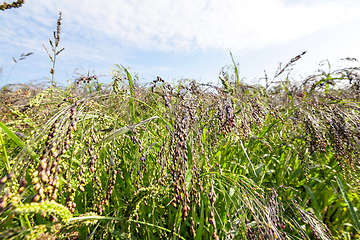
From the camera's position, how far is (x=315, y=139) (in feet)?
5.49

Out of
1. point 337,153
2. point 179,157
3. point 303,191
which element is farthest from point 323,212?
point 179,157

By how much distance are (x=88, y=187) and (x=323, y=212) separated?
9.42 ft

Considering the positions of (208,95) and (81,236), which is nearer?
(81,236)

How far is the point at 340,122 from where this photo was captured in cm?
162

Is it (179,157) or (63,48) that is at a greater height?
(63,48)

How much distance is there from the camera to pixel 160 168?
114cm

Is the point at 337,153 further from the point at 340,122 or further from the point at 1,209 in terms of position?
the point at 1,209

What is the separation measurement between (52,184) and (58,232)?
0.28 meters

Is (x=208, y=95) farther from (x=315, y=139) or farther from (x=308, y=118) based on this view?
(x=315, y=139)

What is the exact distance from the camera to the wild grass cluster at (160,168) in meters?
0.78

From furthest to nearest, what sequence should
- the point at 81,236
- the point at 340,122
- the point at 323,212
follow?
1. the point at 323,212
2. the point at 340,122
3. the point at 81,236

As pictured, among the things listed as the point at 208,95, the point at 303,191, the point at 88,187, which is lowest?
the point at 303,191

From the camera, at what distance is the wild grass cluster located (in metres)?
0.78

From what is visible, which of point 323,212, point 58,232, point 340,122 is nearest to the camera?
point 58,232
